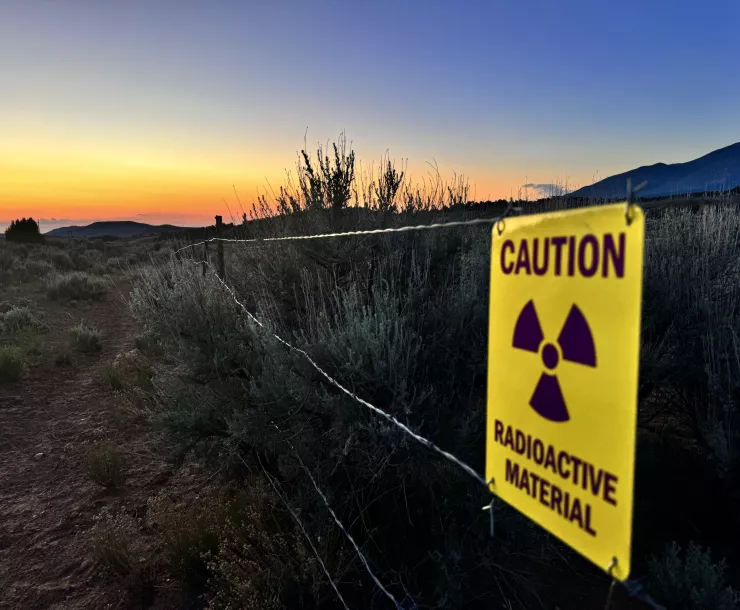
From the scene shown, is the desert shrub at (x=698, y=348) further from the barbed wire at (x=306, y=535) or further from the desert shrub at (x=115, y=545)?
the desert shrub at (x=115, y=545)

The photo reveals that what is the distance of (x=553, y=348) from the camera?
3.87 ft

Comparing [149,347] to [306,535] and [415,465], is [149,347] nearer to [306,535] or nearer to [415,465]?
[306,535]

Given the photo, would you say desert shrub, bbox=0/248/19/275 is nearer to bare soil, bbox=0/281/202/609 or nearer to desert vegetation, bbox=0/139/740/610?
bare soil, bbox=0/281/202/609

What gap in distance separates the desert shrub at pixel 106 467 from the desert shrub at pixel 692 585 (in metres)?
4.70

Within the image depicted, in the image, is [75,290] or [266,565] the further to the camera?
[75,290]

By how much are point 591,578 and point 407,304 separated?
2184mm

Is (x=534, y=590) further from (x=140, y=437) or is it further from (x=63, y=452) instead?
(x=63, y=452)

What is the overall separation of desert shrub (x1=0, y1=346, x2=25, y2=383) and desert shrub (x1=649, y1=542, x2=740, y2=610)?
912cm

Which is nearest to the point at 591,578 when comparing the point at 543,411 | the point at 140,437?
the point at 543,411

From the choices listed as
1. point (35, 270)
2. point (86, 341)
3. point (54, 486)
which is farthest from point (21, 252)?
point (54, 486)

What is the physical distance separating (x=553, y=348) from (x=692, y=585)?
2286mm

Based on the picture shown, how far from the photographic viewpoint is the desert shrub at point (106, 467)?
16.4ft

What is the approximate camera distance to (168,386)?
5.09m

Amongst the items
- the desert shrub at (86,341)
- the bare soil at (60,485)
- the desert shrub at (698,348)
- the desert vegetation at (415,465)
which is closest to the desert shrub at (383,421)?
the desert vegetation at (415,465)
